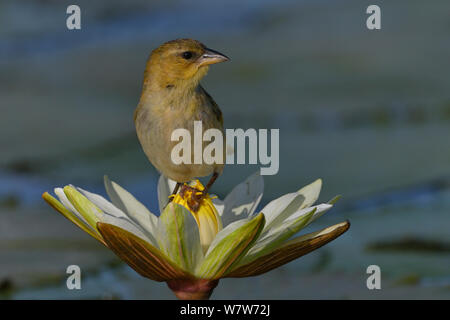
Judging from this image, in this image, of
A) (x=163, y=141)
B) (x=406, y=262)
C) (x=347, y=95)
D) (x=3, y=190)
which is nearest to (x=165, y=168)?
(x=163, y=141)

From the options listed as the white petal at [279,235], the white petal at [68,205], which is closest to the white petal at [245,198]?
the white petal at [279,235]

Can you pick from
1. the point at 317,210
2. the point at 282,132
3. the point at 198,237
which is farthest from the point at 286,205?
the point at 282,132

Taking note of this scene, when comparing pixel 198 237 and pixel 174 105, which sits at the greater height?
pixel 174 105

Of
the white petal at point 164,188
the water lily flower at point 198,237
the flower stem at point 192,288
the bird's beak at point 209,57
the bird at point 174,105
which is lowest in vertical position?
the flower stem at point 192,288

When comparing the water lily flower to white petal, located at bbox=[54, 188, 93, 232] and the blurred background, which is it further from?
the blurred background

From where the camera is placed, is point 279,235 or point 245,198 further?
point 245,198

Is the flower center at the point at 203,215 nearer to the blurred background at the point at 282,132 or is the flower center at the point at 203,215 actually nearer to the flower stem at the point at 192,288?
the flower stem at the point at 192,288

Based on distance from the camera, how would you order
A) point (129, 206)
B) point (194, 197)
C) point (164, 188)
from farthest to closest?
point (164, 188), point (129, 206), point (194, 197)

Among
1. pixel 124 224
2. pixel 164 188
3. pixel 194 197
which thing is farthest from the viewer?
pixel 164 188

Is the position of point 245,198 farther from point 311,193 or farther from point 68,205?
point 68,205
